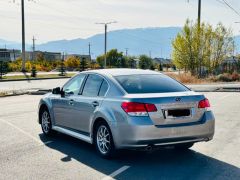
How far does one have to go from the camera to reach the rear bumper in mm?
7059

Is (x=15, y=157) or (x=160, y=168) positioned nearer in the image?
(x=160, y=168)

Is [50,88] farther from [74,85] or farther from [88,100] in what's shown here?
[88,100]

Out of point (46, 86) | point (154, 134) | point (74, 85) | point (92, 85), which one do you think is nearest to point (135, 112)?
point (154, 134)

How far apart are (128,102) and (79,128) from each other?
1742mm

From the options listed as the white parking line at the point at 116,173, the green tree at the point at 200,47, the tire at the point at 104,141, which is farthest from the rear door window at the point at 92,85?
the green tree at the point at 200,47

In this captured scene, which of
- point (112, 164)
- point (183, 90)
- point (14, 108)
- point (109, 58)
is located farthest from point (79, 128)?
point (109, 58)

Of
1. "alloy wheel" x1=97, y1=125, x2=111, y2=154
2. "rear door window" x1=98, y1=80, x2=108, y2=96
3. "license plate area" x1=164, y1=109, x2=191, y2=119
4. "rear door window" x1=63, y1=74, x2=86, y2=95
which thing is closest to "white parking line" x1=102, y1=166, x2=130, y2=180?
"alloy wheel" x1=97, y1=125, x2=111, y2=154

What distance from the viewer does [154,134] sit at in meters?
7.09

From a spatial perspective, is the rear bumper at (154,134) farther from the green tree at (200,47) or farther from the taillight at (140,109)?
the green tree at (200,47)

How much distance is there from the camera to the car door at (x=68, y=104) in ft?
29.3

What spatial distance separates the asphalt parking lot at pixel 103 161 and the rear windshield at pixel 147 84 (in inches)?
45.5

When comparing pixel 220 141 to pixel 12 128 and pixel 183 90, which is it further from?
pixel 12 128

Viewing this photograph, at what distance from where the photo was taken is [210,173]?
669 centimetres

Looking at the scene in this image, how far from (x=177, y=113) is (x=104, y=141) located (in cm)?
137
